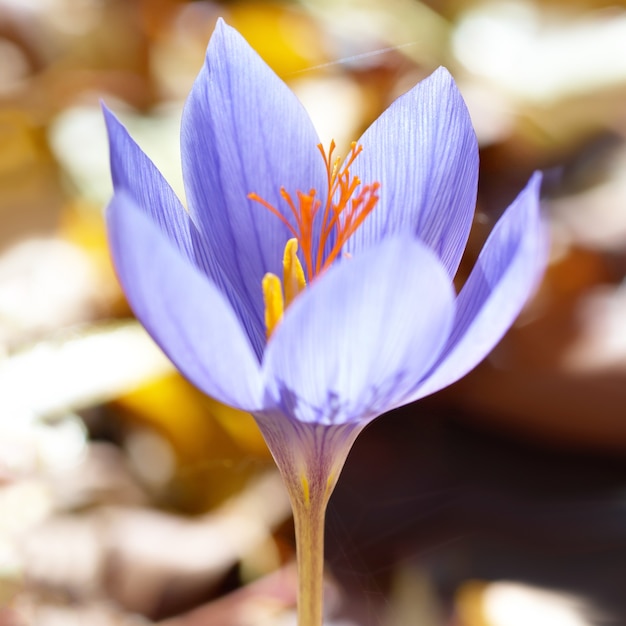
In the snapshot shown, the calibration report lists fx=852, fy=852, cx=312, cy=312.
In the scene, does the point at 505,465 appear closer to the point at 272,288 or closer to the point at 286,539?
the point at 286,539

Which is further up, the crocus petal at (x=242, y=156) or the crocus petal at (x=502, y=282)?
the crocus petal at (x=242, y=156)

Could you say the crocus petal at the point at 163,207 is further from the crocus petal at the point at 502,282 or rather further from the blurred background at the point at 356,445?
the blurred background at the point at 356,445

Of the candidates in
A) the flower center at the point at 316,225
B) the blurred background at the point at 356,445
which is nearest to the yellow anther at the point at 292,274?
the flower center at the point at 316,225

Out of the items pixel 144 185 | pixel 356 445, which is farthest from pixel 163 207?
pixel 356 445

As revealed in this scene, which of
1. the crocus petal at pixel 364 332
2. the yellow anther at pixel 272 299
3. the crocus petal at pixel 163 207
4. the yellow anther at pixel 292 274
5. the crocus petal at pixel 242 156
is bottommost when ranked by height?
the crocus petal at pixel 364 332

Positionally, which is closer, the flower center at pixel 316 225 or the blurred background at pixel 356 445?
the flower center at pixel 316 225

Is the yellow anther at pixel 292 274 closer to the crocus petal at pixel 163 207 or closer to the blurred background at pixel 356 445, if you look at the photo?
the crocus petal at pixel 163 207
